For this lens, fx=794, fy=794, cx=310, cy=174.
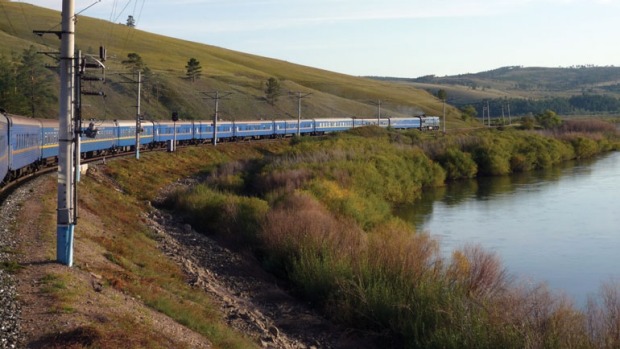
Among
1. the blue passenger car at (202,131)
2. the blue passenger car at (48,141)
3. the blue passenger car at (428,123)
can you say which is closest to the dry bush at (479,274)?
the blue passenger car at (48,141)

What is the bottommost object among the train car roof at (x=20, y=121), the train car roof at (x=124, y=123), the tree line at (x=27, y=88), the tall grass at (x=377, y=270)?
the tall grass at (x=377, y=270)

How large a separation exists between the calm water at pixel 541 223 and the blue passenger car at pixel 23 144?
15.7 meters

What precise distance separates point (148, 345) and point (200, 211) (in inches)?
796

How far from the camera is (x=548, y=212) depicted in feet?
136

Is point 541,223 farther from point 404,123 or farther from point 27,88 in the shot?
point 404,123

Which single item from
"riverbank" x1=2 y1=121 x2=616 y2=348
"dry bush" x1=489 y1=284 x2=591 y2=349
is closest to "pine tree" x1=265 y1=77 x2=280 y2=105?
"riverbank" x1=2 y1=121 x2=616 y2=348

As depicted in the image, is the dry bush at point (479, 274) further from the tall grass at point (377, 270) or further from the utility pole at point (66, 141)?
the utility pole at point (66, 141)

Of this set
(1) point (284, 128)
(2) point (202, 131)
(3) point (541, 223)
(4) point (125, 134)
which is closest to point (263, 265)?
(3) point (541, 223)

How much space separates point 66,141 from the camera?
1462cm

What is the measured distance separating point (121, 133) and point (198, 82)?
68261mm

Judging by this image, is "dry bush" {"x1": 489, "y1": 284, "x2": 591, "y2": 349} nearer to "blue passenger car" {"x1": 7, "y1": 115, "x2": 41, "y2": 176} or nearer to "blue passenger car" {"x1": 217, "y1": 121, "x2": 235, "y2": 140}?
"blue passenger car" {"x1": 7, "y1": 115, "x2": 41, "y2": 176}

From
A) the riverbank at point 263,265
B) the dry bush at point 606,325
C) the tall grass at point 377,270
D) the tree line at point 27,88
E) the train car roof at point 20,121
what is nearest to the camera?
the riverbank at point 263,265

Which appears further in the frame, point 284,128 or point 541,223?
point 284,128

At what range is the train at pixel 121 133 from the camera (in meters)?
26.7
